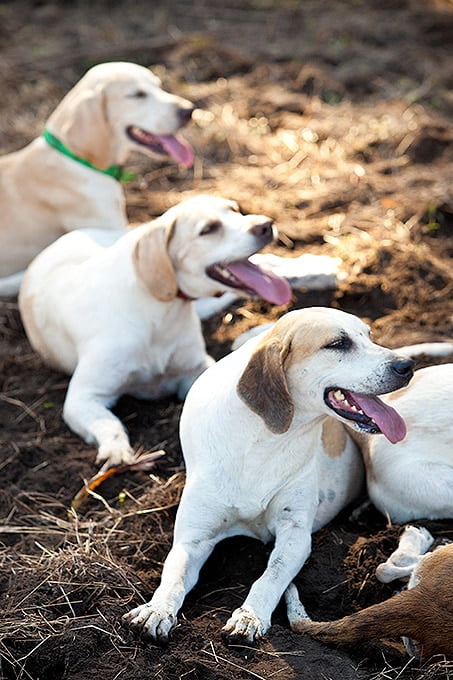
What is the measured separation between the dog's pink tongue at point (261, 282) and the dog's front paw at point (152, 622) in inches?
78.5

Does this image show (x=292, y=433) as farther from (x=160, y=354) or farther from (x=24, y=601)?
(x=160, y=354)

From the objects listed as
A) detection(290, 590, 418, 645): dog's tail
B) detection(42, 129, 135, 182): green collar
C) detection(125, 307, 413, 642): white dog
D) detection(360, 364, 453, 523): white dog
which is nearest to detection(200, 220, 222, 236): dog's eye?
detection(125, 307, 413, 642): white dog

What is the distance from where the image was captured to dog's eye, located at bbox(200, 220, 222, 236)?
5.21 metres

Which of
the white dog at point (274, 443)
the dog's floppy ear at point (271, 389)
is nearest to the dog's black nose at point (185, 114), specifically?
the white dog at point (274, 443)

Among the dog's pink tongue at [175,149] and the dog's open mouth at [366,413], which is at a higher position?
the dog's open mouth at [366,413]

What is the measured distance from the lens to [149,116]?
6895 mm

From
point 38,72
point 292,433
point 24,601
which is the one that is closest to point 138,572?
point 24,601

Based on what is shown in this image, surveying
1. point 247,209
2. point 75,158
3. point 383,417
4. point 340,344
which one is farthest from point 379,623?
point 75,158

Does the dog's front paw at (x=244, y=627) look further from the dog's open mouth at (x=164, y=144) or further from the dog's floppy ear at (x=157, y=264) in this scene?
the dog's open mouth at (x=164, y=144)

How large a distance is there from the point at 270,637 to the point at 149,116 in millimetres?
4081

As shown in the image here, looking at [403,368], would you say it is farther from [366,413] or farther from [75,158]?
[75,158]

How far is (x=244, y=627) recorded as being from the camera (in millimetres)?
3658

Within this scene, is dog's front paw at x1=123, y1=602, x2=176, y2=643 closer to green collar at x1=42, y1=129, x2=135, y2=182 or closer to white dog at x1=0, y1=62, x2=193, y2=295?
white dog at x1=0, y1=62, x2=193, y2=295

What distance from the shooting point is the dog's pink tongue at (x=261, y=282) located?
5.31 meters
